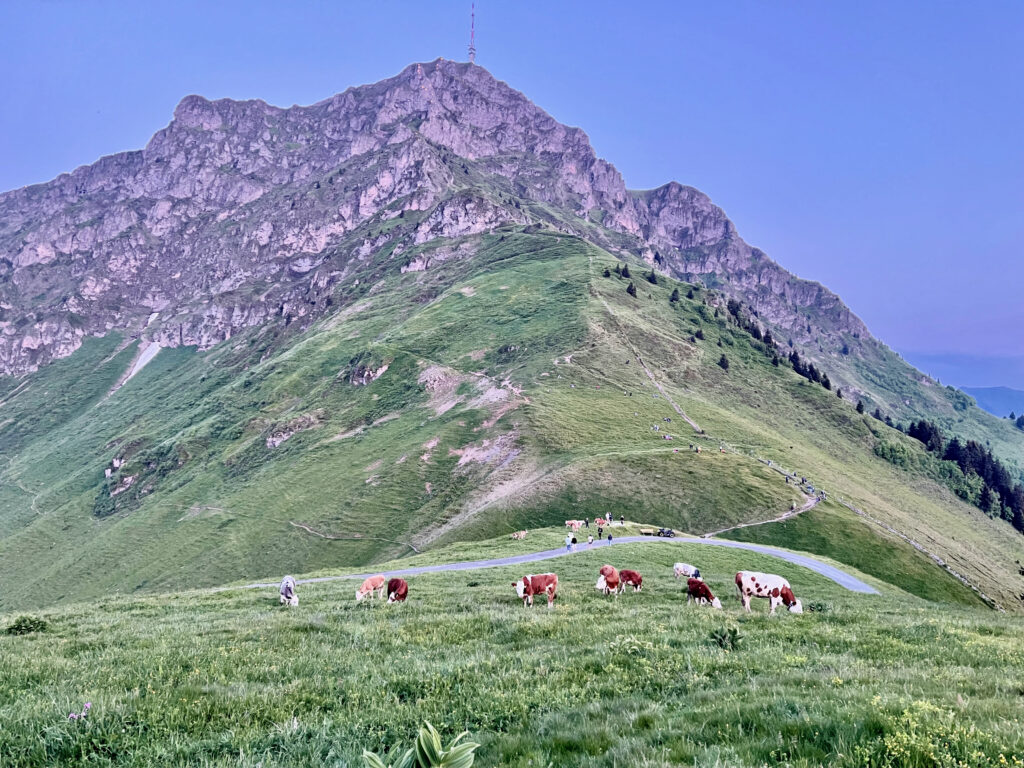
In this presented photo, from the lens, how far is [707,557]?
41.8m

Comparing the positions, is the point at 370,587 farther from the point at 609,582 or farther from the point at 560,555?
the point at 560,555

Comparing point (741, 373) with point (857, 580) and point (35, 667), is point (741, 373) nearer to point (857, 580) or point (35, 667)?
point (857, 580)

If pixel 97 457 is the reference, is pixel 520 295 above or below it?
above

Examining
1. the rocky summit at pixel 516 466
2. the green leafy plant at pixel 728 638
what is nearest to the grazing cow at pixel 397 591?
the green leafy plant at pixel 728 638

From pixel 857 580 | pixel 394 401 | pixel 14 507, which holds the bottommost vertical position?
pixel 14 507

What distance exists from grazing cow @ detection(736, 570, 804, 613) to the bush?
87.4 ft

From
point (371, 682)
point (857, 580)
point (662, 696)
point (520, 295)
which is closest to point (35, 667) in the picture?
point (371, 682)

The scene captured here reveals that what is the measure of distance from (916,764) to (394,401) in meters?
127

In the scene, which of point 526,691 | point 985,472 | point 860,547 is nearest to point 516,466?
point 860,547

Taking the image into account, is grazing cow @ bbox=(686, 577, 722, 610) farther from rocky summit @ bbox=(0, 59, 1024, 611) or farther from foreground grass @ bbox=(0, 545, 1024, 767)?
rocky summit @ bbox=(0, 59, 1024, 611)

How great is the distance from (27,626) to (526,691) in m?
19.6

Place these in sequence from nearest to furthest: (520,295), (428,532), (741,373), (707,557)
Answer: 1. (707,557)
2. (428,532)
3. (741,373)
4. (520,295)

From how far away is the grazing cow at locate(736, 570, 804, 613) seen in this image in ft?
66.0

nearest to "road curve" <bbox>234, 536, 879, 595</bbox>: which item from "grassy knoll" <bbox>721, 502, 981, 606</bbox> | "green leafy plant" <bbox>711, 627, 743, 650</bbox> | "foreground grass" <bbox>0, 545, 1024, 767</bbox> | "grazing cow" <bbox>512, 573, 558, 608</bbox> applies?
"grassy knoll" <bbox>721, 502, 981, 606</bbox>
